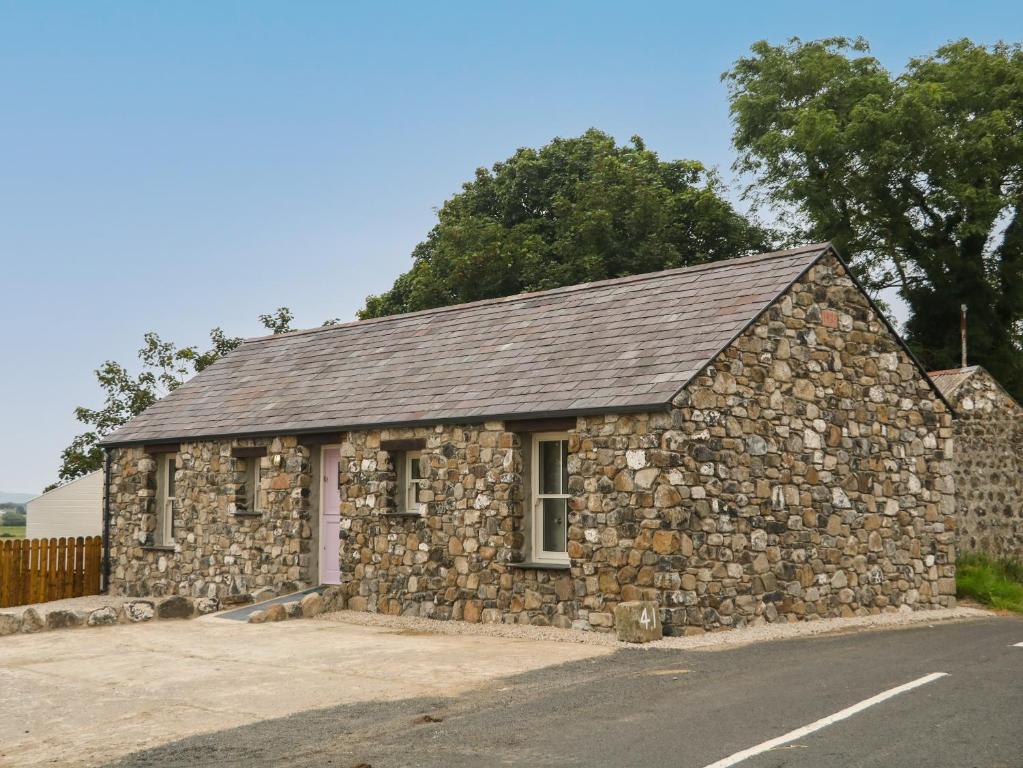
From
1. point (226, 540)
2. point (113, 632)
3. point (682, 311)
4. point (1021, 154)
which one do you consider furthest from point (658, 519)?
point (1021, 154)

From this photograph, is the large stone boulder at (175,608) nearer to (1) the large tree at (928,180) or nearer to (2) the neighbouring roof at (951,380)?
(2) the neighbouring roof at (951,380)

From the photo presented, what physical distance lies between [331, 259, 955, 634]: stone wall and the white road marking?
13.5 ft

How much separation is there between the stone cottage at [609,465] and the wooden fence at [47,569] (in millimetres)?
2806

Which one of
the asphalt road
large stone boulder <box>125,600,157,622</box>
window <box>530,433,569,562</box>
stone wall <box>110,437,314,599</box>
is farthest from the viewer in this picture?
stone wall <box>110,437,314,599</box>

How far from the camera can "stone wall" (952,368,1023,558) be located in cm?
2108

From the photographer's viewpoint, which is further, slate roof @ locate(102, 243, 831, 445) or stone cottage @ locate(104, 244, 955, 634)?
slate roof @ locate(102, 243, 831, 445)

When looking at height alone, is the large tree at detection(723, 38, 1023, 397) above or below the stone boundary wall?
above

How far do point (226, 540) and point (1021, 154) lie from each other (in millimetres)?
23239

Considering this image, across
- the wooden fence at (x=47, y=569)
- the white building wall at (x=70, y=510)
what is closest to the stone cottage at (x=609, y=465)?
the wooden fence at (x=47, y=569)

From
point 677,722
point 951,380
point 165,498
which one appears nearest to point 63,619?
point 165,498

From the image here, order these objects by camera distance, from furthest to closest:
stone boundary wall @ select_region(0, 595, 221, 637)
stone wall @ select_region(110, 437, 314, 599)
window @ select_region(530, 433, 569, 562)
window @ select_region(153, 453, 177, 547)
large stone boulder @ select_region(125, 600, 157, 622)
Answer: window @ select_region(153, 453, 177, 547) < stone wall @ select_region(110, 437, 314, 599) < large stone boulder @ select_region(125, 600, 157, 622) < stone boundary wall @ select_region(0, 595, 221, 637) < window @ select_region(530, 433, 569, 562)

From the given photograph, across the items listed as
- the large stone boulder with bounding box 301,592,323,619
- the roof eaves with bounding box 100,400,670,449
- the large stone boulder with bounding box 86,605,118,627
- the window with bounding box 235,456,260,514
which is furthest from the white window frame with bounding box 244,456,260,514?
the large stone boulder with bounding box 86,605,118,627

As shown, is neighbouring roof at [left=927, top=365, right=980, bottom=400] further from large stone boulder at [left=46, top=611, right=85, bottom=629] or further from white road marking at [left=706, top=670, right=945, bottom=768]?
large stone boulder at [left=46, top=611, right=85, bottom=629]

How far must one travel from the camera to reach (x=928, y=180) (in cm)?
3238
